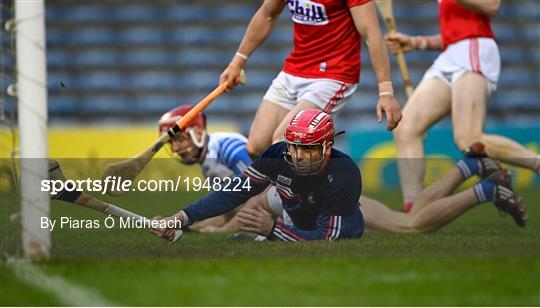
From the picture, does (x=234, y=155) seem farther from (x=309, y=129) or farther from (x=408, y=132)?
(x=309, y=129)

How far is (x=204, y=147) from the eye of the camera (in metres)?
7.29

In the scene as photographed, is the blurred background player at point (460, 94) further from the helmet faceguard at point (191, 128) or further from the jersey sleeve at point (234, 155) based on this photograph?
the helmet faceguard at point (191, 128)

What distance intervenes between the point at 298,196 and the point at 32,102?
4.78 feet

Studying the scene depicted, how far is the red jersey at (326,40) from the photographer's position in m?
6.13

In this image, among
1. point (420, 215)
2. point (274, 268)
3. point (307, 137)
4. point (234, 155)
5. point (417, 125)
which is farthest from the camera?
point (417, 125)

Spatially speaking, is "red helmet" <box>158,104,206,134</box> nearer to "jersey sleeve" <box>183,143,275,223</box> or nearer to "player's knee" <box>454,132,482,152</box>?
"jersey sleeve" <box>183,143,275,223</box>

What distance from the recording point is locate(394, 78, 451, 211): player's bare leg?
7.18m

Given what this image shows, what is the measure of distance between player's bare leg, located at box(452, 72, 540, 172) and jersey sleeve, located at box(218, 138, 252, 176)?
138 cm

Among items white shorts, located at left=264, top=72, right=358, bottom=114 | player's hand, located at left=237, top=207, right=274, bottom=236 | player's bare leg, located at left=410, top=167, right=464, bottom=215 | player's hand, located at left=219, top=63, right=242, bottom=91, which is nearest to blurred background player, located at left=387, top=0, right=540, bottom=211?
player's bare leg, located at left=410, top=167, right=464, bottom=215

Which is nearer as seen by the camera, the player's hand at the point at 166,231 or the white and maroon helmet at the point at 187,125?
the player's hand at the point at 166,231

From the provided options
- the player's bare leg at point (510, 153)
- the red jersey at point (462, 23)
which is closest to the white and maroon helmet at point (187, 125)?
the red jersey at point (462, 23)

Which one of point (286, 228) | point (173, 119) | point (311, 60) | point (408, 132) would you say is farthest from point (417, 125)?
point (286, 228)

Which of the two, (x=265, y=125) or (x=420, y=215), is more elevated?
(x=265, y=125)

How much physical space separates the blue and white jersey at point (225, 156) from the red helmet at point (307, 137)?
1.16 m
